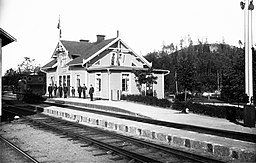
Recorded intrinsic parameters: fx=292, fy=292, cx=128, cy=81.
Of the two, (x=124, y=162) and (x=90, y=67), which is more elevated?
(x=90, y=67)

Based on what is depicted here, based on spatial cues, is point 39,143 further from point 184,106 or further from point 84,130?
point 184,106

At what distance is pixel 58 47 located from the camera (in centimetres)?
3972

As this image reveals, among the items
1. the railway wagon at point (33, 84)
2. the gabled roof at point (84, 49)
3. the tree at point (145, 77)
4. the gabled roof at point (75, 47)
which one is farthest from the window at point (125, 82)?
the railway wagon at point (33, 84)

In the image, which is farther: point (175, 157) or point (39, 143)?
point (39, 143)

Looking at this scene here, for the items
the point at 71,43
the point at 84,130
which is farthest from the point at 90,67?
the point at 84,130

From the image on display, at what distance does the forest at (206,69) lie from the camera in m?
18.6

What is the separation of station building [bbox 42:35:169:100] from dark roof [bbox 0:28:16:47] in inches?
568

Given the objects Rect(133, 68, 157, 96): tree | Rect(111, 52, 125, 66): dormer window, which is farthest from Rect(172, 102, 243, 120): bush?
Rect(111, 52, 125, 66): dormer window

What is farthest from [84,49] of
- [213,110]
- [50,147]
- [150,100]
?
[50,147]

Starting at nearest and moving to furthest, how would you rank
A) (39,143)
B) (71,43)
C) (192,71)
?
(39,143) → (192,71) → (71,43)

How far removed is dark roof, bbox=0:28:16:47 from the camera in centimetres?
1382

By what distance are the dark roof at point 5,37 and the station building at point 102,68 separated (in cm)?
1442

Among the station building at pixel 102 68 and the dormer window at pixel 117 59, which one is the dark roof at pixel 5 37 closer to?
the station building at pixel 102 68

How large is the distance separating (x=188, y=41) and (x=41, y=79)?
6859cm
